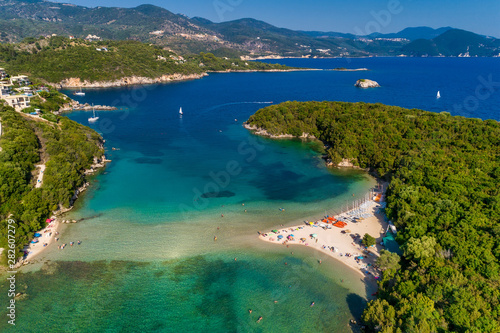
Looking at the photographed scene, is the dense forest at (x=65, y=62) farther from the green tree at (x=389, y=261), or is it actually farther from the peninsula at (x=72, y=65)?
the green tree at (x=389, y=261)

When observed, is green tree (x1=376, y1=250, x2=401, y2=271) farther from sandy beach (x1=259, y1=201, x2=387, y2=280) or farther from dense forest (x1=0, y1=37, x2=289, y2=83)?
dense forest (x1=0, y1=37, x2=289, y2=83)

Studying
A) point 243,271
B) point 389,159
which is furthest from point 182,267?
point 389,159

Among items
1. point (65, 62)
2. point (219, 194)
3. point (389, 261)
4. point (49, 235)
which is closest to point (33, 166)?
point (49, 235)

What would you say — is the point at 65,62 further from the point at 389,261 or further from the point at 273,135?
the point at 389,261

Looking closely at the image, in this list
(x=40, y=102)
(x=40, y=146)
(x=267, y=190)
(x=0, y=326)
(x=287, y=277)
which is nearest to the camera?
(x=0, y=326)

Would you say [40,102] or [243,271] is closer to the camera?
[243,271]

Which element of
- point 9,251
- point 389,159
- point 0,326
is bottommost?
point 0,326

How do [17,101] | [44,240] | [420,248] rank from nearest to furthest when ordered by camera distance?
[420,248], [44,240], [17,101]

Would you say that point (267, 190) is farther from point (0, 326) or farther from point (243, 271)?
point (0, 326)
